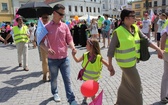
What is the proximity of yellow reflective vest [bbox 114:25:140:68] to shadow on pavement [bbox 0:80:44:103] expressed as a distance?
9.90 ft

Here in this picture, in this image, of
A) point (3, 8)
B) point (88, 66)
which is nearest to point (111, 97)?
point (88, 66)

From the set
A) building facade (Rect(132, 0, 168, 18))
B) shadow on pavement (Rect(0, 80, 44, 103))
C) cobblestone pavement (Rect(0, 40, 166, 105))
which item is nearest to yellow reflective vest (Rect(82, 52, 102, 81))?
cobblestone pavement (Rect(0, 40, 166, 105))

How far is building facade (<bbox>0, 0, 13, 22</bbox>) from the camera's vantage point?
163ft

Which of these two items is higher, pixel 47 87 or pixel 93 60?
pixel 93 60

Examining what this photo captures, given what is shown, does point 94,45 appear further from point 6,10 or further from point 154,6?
point 154,6

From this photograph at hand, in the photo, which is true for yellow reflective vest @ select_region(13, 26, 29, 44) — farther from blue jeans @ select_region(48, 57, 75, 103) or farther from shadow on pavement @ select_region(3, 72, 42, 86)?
blue jeans @ select_region(48, 57, 75, 103)

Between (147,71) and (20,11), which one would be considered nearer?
(147,71)

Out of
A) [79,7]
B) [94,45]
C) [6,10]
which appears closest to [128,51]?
[94,45]

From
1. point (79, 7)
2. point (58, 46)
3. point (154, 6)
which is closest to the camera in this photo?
point (58, 46)

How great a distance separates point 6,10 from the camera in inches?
1988

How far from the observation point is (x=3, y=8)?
50219mm

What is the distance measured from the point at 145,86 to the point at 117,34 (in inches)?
93.0

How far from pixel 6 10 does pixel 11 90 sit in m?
49.4

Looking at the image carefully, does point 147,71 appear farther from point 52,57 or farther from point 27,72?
point 27,72
